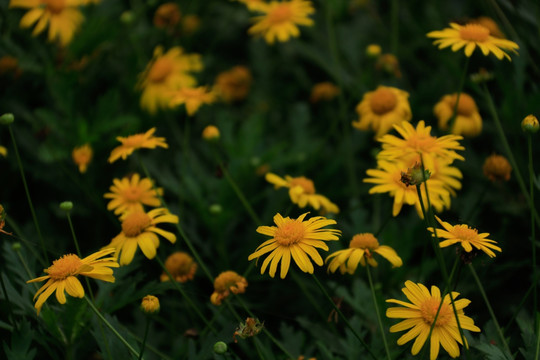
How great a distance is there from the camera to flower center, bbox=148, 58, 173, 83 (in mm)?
2092

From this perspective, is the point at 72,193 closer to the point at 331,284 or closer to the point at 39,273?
the point at 39,273

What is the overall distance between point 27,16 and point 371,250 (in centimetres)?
154

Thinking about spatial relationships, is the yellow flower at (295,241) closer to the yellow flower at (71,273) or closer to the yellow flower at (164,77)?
the yellow flower at (71,273)

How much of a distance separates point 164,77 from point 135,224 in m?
1.03

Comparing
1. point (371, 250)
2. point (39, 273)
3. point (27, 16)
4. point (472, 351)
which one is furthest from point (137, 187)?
point (27, 16)

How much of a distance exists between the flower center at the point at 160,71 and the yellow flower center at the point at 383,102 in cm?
86

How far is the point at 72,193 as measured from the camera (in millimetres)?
1876

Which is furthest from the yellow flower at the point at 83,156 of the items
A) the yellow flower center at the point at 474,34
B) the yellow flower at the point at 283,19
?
the yellow flower center at the point at 474,34

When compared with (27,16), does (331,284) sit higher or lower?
lower

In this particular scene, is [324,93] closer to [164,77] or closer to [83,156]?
[164,77]

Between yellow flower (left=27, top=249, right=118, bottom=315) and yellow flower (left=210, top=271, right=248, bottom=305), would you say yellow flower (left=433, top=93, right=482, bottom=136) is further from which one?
yellow flower (left=27, top=249, right=118, bottom=315)

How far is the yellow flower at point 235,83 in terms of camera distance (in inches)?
93.9

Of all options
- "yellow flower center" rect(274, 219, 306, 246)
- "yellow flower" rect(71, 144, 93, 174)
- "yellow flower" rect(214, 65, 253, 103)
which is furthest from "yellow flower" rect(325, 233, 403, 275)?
"yellow flower" rect(214, 65, 253, 103)

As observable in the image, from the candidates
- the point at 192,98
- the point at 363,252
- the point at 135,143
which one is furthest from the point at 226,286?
the point at 192,98
